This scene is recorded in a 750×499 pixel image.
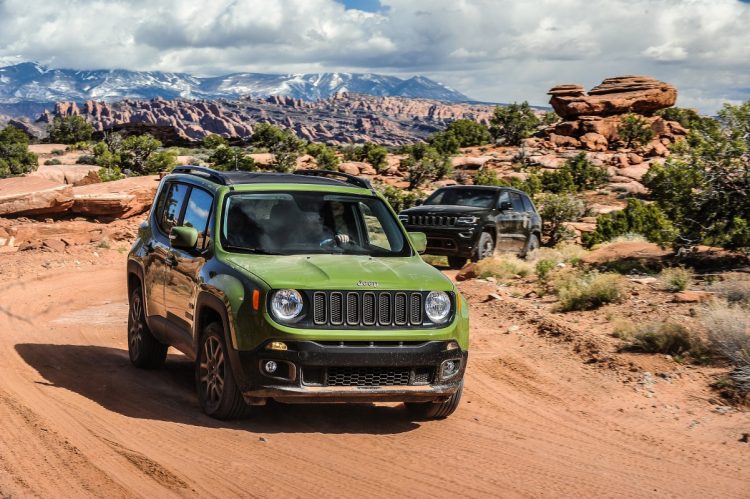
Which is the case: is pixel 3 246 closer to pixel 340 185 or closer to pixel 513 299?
pixel 513 299

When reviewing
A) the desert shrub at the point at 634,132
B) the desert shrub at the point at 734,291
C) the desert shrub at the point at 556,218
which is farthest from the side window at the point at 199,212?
the desert shrub at the point at 634,132

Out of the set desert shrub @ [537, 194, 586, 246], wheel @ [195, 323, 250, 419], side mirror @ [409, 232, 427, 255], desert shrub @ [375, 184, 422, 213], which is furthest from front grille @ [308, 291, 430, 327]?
desert shrub @ [375, 184, 422, 213]

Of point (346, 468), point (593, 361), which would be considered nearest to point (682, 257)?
point (593, 361)

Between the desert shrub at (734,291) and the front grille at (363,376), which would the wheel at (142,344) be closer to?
the front grille at (363,376)

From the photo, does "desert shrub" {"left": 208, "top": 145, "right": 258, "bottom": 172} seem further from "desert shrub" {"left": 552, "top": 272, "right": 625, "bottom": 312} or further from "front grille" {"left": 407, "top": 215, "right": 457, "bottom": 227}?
"desert shrub" {"left": 552, "top": 272, "right": 625, "bottom": 312}

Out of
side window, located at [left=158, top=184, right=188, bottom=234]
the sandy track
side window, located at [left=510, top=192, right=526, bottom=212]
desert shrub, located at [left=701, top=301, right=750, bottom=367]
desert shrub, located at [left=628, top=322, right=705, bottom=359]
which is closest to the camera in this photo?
the sandy track

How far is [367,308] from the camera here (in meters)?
6.52

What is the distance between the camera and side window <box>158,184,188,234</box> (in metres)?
8.52

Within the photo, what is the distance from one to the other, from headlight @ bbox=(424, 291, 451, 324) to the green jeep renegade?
0.04 ft

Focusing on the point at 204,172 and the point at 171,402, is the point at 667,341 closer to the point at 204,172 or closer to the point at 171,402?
the point at 204,172

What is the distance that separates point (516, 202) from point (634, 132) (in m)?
43.2

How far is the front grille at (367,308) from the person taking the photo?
21.1ft

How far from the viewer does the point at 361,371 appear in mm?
6516

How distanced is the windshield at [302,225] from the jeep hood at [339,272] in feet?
0.80
